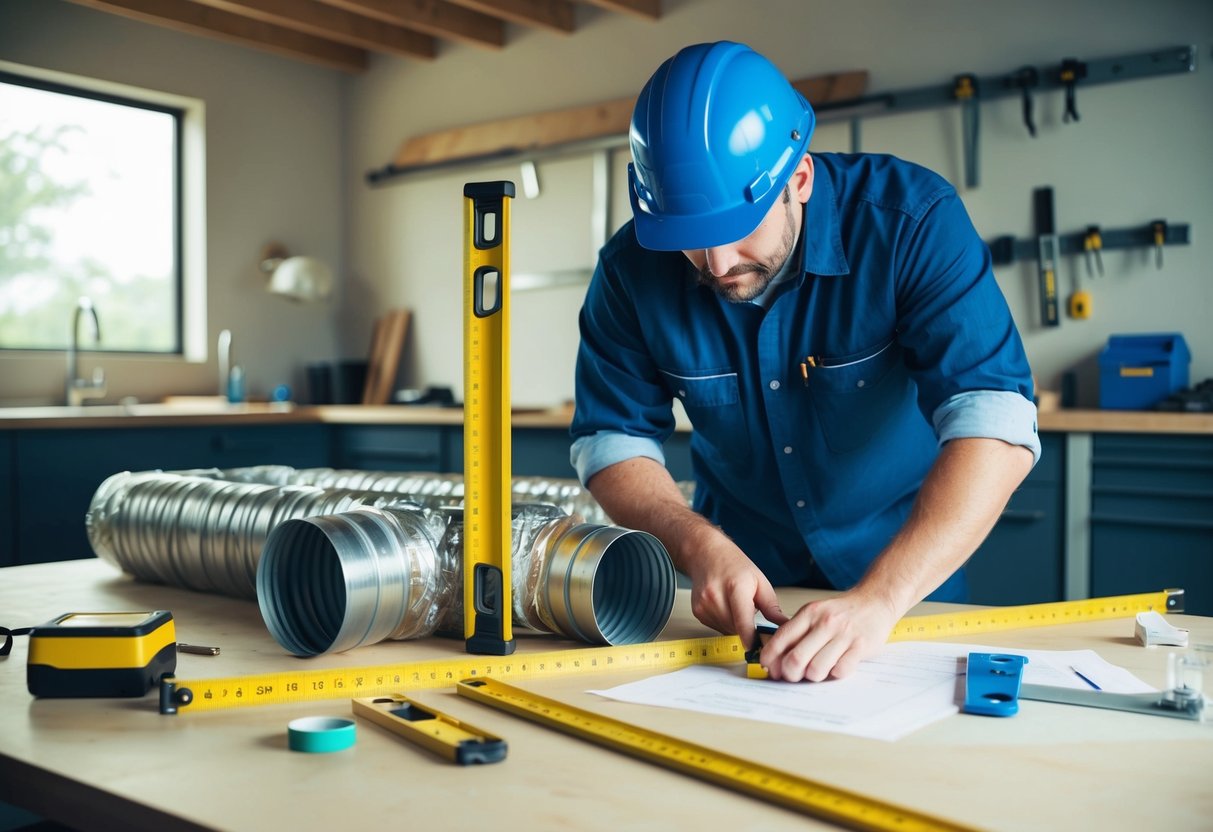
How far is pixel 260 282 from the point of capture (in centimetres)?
549

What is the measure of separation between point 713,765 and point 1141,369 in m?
3.05

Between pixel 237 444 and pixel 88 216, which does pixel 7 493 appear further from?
pixel 88 216

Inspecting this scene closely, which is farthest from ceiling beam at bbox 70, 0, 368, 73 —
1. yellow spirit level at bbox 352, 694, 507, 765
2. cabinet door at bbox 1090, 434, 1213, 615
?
yellow spirit level at bbox 352, 694, 507, 765

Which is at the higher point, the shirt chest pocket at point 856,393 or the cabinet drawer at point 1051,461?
the shirt chest pocket at point 856,393

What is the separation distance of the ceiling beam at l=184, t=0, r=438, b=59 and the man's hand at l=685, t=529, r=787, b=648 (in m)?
4.23

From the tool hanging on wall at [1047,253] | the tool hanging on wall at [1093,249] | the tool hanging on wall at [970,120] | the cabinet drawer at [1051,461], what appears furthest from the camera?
the tool hanging on wall at [970,120]

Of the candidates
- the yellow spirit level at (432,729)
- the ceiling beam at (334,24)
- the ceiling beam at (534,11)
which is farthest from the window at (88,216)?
the yellow spirit level at (432,729)

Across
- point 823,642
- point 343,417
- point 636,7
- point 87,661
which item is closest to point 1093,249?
point 636,7

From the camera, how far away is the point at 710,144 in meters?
1.31

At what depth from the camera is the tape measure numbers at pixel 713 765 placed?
69 centimetres

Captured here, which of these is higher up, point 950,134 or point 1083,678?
point 950,134

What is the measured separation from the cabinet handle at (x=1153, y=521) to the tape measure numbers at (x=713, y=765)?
2656 millimetres

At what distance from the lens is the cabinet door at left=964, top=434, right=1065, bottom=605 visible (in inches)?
126

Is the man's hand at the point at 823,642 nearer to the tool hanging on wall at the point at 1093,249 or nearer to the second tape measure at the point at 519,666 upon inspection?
the second tape measure at the point at 519,666
